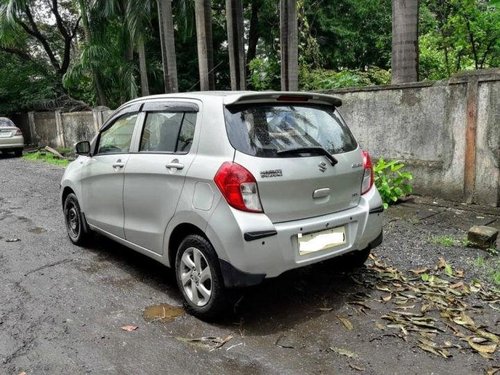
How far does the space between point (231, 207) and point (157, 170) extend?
0.95 metres

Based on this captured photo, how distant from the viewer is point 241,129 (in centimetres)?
330

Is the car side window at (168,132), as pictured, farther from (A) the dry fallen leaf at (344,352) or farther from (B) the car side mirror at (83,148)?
(A) the dry fallen leaf at (344,352)

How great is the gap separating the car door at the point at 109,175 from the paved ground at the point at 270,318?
1.75 feet

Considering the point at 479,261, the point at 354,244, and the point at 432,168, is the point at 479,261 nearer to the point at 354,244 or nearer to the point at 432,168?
the point at 354,244

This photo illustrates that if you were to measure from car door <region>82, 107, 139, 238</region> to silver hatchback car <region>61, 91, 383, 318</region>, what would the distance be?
7 cm

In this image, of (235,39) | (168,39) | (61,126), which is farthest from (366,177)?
(61,126)

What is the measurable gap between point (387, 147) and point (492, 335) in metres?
4.65

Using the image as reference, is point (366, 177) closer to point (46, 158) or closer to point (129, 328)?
point (129, 328)

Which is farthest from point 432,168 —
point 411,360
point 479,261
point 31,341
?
point 31,341

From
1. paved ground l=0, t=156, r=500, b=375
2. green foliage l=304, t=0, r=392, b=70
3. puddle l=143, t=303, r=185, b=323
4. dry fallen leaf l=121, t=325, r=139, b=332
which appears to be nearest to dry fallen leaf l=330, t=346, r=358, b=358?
paved ground l=0, t=156, r=500, b=375

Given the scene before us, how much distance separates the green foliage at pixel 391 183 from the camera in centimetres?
670

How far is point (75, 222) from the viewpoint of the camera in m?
5.43

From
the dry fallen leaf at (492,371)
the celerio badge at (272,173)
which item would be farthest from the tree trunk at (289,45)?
the dry fallen leaf at (492,371)

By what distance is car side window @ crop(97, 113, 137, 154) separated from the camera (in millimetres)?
4340
